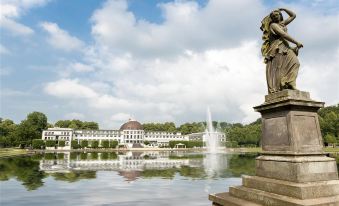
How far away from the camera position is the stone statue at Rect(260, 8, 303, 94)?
7.80 metres

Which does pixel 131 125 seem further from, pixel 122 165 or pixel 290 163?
pixel 290 163

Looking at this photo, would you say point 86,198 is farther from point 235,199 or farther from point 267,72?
point 267,72

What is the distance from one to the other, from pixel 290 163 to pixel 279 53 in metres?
3.29

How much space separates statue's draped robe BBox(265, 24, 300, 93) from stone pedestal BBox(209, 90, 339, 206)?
15.8 inches

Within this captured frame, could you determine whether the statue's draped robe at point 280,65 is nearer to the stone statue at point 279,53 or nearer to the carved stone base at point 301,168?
the stone statue at point 279,53

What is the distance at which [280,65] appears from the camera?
319 inches

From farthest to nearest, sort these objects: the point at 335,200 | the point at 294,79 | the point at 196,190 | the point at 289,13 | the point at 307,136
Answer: the point at 196,190 → the point at 289,13 → the point at 294,79 → the point at 307,136 → the point at 335,200

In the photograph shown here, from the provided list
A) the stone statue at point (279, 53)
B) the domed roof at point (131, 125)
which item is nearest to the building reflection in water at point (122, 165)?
the stone statue at point (279, 53)

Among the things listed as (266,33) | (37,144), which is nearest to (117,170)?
(266,33)

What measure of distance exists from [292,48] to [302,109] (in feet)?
6.31

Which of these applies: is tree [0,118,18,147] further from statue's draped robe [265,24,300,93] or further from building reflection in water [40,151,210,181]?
statue's draped robe [265,24,300,93]

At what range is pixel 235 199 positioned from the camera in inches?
296

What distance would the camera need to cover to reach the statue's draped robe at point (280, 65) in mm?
7762

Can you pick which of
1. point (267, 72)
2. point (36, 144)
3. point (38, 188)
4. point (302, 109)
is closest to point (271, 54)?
point (267, 72)
